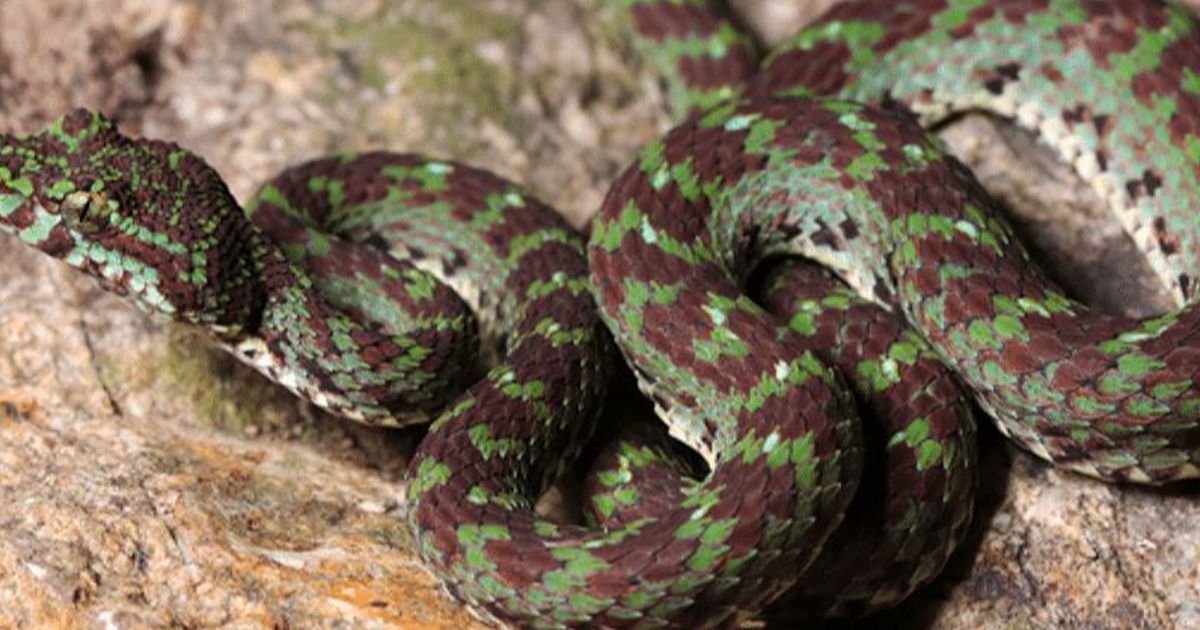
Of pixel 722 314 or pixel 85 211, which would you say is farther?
pixel 722 314

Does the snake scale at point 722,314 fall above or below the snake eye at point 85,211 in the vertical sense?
below

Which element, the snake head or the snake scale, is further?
the snake head

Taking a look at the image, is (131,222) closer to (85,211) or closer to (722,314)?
(85,211)

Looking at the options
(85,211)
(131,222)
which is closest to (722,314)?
(131,222)

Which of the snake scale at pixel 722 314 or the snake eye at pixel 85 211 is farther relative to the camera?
the snake eye at pixel 85 211

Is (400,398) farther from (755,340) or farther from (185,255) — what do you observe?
(755,340)

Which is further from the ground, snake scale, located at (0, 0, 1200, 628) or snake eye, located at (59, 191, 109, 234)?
snake eye, located at (59, 191, 109, 234)

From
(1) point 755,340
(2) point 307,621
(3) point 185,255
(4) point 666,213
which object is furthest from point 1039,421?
(3) point 185,255
